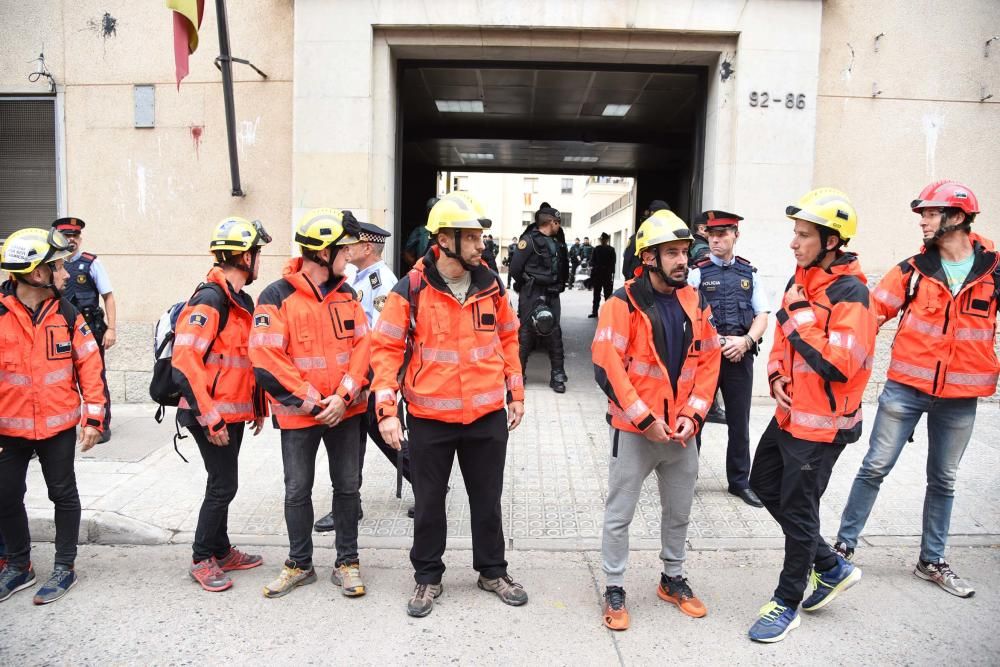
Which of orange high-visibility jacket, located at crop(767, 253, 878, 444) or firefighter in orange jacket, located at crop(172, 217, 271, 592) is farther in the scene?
firefighter in orange jacket, located at crop(172, 217, 271, 592)

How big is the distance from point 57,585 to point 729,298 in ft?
15.5

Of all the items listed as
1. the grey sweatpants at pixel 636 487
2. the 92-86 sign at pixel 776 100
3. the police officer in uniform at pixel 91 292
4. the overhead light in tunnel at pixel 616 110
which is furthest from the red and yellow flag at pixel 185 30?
the overhead light in tunnel at pixel 616 110

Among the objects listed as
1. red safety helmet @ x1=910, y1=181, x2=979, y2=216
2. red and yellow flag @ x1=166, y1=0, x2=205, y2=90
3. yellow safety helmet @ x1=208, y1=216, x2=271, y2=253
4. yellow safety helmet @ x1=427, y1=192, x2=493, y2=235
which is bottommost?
yellow safety helmet @ x1=208, y1=216, x2=271, y2=253

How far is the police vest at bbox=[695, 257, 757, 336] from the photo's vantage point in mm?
5570

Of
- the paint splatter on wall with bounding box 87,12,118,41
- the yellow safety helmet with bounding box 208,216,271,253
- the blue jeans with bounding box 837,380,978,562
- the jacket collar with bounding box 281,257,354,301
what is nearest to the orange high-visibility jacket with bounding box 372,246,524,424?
the jacket collar with bounding box 281,257,354,301

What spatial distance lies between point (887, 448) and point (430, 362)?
106 inches

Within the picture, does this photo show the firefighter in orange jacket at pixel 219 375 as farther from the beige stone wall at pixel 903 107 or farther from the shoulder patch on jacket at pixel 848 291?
the beige stone wall at pixel 903 107

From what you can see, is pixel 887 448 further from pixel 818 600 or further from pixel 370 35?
pixel 370 35

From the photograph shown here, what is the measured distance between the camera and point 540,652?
3.60m

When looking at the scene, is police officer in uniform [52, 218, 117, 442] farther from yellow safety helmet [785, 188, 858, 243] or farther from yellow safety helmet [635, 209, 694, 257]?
yellow safety helmet [785, 188, 858, 243]

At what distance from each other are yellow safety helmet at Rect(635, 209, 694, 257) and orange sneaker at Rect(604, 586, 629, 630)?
178 cm

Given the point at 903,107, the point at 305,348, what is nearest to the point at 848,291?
the point at 305,348

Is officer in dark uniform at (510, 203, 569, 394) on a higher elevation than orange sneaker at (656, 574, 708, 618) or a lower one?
higher

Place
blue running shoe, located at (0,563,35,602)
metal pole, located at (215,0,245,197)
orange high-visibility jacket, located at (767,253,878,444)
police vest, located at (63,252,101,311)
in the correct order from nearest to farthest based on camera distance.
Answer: orange high-visibility jacket, located at (767,253,878,444) → blue running shoe, located at (0,563,35,602) → police vest, located at (63,252,101,311) → metal pole, located at (215,0,245,197)
